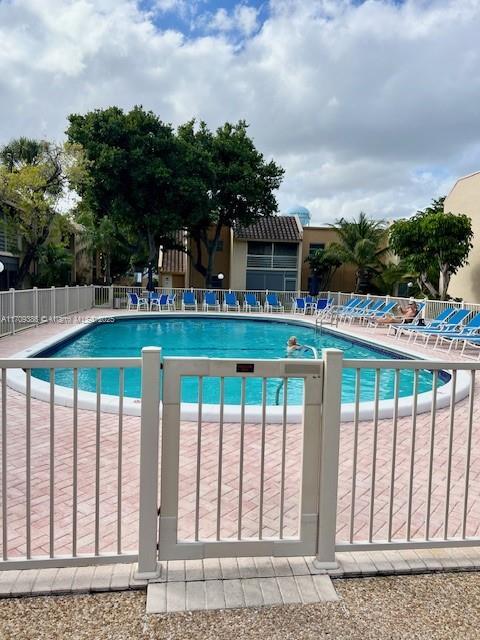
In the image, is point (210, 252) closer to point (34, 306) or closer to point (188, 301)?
point (188, 301)

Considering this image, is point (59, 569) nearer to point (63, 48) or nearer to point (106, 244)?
point (63, 48)

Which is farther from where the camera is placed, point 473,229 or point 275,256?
point 275,256

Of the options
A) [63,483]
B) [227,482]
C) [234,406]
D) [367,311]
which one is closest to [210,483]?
[227,482]

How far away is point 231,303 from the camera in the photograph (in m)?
22.9

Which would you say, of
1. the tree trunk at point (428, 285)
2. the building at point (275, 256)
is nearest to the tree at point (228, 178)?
the building at point (275, 256)

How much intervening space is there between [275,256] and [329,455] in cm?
2824

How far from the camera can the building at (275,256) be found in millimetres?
29609

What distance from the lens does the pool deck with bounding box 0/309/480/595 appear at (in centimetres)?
270

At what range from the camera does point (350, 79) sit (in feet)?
39.1

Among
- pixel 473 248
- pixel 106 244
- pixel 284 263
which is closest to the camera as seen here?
pixel 473 248

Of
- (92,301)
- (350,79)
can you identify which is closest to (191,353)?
(350,79)

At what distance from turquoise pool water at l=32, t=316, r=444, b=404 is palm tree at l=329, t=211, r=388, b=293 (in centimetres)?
858

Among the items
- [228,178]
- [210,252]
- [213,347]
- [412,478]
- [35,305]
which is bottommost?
[213,347]

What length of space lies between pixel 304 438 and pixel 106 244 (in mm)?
24086
